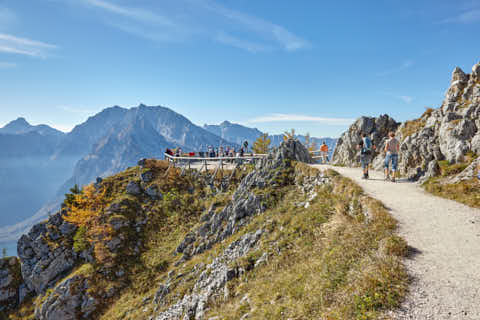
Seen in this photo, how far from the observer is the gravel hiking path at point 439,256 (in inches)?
230

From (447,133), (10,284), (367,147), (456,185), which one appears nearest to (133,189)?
(10,284)

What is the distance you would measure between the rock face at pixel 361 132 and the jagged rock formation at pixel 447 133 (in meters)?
3.05

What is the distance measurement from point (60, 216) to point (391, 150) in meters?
43.5

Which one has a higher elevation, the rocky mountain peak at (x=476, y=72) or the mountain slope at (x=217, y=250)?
the rocky mountain peak at (x=476, y=72)

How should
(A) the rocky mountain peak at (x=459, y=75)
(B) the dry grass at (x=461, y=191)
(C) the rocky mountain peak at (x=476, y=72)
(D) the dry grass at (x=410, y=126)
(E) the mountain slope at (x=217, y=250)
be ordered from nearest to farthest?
1. (E) the mountain slope at (x=217, y=250)
2. (B) the dry grass at (x=461, y=191)
3. (C) the rocky mountain peak at (x=476, y=72)
4. (A) the rocky mountain peak at (x=459, y=75)
5. (D) the dry grass at (x=410, y=126)

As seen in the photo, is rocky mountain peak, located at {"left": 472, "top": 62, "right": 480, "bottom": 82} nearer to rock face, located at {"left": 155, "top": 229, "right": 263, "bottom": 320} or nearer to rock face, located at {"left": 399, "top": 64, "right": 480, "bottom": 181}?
rock face, located at {"left": 399, "top": 64, "right": 480, "bottom": 181}

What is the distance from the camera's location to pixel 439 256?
775 centimetres

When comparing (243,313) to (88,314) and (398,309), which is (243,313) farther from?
(88,314)

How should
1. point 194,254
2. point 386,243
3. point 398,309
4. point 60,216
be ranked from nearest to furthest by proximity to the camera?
point 398,309
point 386,243
point 194,254
point 60,216

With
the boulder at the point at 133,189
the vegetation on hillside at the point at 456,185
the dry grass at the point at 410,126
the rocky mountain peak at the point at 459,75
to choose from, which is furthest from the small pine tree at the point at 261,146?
the vegetation on hillside at the point at 456,185

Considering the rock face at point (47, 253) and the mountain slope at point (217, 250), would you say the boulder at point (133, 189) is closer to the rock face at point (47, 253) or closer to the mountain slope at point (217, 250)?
the mountain slope at point (217, 250)

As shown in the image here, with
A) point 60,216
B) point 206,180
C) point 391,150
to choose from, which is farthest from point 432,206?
point 60,216

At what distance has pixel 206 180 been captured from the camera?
107ft

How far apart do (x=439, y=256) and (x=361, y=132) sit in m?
24.3
